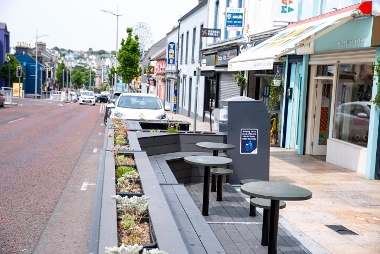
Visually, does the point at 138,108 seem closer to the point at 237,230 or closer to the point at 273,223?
the point at 237,230

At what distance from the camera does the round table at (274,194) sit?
4707mm

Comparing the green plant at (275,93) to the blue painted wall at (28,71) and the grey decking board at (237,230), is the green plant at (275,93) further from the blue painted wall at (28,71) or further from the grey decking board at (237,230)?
the blue painted wall at (28,71)

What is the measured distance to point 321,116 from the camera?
555 inches

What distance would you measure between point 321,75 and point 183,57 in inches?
941

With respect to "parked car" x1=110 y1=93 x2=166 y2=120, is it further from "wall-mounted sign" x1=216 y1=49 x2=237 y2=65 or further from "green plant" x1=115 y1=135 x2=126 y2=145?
"green plant" x1=115 y1=135 x2=126 y2=145

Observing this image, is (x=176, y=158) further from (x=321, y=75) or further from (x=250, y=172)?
(x=321, y=75)

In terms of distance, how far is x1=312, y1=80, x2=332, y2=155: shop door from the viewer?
13.9 meters

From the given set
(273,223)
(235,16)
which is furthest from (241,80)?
(273,223)

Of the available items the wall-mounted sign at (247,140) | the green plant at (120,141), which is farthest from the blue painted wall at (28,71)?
the wall-mounted sign at (247,140)

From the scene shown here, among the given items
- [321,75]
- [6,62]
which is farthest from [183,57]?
[6,62]

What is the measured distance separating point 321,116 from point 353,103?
2.47m

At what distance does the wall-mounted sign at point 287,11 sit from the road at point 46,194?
6.57m

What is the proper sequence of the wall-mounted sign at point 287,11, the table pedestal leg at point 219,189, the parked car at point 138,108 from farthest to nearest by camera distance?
the parked car at point 138,108, the wall-mounted sign at point 287,11, the table pedestal leg at point 219,189

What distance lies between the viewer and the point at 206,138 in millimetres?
9891
